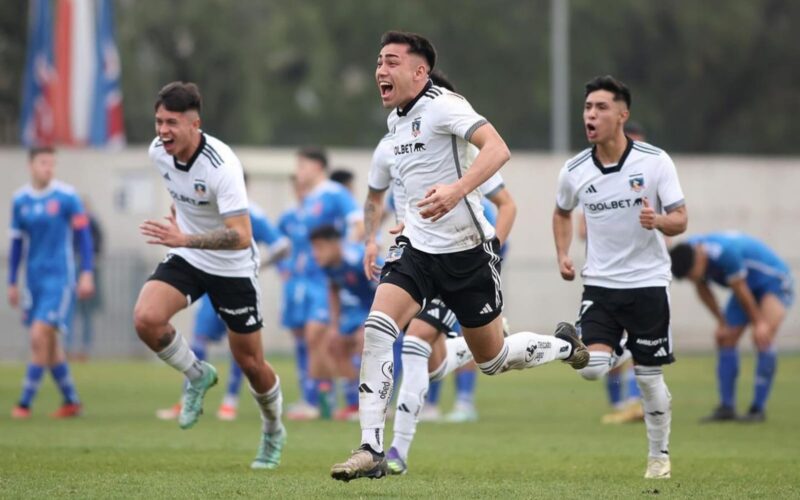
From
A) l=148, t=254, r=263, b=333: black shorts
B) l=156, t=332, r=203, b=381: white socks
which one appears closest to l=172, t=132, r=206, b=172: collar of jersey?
l=148, t=254, r=263, b=333: black shorts

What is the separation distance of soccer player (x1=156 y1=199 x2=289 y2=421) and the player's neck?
5.51m

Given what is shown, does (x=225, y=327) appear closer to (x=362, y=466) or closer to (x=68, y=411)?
(x=68, y=411)

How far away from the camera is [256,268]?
967cm

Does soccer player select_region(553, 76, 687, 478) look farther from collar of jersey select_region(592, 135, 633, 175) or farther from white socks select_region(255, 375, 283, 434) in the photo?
white socks select_region(255, 375, 283, 434)

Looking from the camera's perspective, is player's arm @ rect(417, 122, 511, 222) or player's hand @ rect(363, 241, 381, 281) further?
player's hand @ rect(363, 241, 381, 281)

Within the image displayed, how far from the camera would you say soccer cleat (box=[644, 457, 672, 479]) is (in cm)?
902

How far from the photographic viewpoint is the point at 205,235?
8.92 metres

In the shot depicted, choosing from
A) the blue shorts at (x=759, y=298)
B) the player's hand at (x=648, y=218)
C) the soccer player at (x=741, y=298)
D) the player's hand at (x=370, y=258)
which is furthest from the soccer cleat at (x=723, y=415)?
the player's hand at (x=370, y=258)

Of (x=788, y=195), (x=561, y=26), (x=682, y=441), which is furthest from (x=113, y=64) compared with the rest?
(x=682, y=441)

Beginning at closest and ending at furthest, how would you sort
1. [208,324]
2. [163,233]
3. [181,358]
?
[163,233] < [181,358] < [208,324]

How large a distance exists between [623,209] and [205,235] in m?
2.80

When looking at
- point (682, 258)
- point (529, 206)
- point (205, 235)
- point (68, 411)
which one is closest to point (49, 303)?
point (68, 411)

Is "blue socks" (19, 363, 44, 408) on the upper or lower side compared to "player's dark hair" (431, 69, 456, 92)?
lower

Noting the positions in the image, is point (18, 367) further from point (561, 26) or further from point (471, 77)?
point (471, 77)
